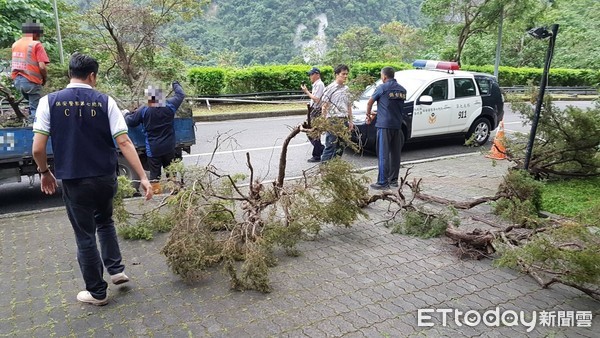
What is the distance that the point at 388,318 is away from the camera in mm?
3646

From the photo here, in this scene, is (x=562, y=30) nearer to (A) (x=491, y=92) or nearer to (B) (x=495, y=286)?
(A) (x=491, y=92)

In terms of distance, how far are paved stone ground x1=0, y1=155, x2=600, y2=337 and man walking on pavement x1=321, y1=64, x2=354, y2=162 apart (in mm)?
1387

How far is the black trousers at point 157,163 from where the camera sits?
611 cm

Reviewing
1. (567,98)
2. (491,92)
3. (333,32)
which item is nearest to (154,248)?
(491,92)

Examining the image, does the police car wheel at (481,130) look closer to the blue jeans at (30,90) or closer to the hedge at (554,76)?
the blue jeans at (30,90)

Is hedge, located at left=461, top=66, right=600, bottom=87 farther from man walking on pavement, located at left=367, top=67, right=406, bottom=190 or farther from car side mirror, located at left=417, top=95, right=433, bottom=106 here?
man walking on pavement, located at left=367, top=67, right=406, bottom=190

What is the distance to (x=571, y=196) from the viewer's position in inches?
253

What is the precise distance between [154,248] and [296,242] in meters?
1.50

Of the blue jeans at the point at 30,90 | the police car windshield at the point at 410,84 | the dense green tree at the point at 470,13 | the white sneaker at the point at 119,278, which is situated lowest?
the white sneaker at the point at 119,278

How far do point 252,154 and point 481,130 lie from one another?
5.60 m

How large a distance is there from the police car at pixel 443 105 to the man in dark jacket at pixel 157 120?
444 centimetres

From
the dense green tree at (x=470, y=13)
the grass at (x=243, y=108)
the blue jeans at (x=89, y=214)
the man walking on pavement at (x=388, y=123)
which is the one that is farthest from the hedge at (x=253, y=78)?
the blue jeans at (x=89, y=214)

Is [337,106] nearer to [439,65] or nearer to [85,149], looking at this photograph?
[85,149]

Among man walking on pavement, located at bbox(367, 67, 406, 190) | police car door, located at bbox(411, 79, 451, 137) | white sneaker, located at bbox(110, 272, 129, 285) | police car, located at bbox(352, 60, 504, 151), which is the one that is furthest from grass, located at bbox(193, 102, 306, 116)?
white sneaker, located at bbox(110, 272, 129, 285)
